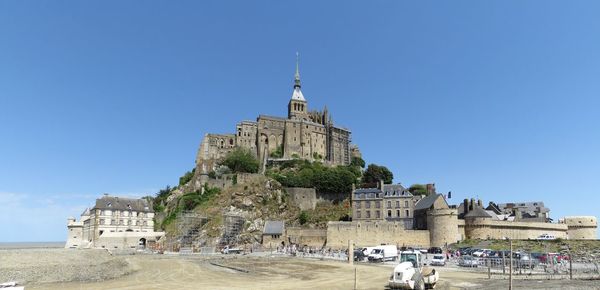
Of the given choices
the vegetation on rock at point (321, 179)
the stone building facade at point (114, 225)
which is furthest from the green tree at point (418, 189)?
the stone building facade at point (114, 225)

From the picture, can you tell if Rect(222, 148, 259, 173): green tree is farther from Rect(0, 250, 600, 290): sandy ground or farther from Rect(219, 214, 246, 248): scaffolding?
Rect(0, 250, 600, 290): sandy ground

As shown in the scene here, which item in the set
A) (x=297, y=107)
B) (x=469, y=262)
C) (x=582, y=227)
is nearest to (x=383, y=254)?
(x=469, y=262)

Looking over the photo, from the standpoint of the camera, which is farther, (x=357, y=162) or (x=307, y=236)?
(x=357, y=162)

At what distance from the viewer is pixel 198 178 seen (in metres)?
81.2

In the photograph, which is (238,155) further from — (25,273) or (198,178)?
(25,273)

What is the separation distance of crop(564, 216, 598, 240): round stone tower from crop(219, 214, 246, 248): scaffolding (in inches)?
1844

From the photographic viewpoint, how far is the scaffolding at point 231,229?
2392 inches

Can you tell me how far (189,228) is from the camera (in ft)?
207

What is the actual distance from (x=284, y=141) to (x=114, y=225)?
139 feet

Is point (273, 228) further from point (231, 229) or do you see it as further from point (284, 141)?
point (284, 141)

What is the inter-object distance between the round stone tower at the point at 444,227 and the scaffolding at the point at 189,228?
31.0 metres

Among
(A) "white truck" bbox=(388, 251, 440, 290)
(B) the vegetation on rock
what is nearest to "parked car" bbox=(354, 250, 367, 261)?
(A) "white truck" bbox=(388, 251, 440, 290)

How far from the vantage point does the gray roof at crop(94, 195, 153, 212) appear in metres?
67.2

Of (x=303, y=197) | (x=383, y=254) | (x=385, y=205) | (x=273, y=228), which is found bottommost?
(x=383, y=254)
